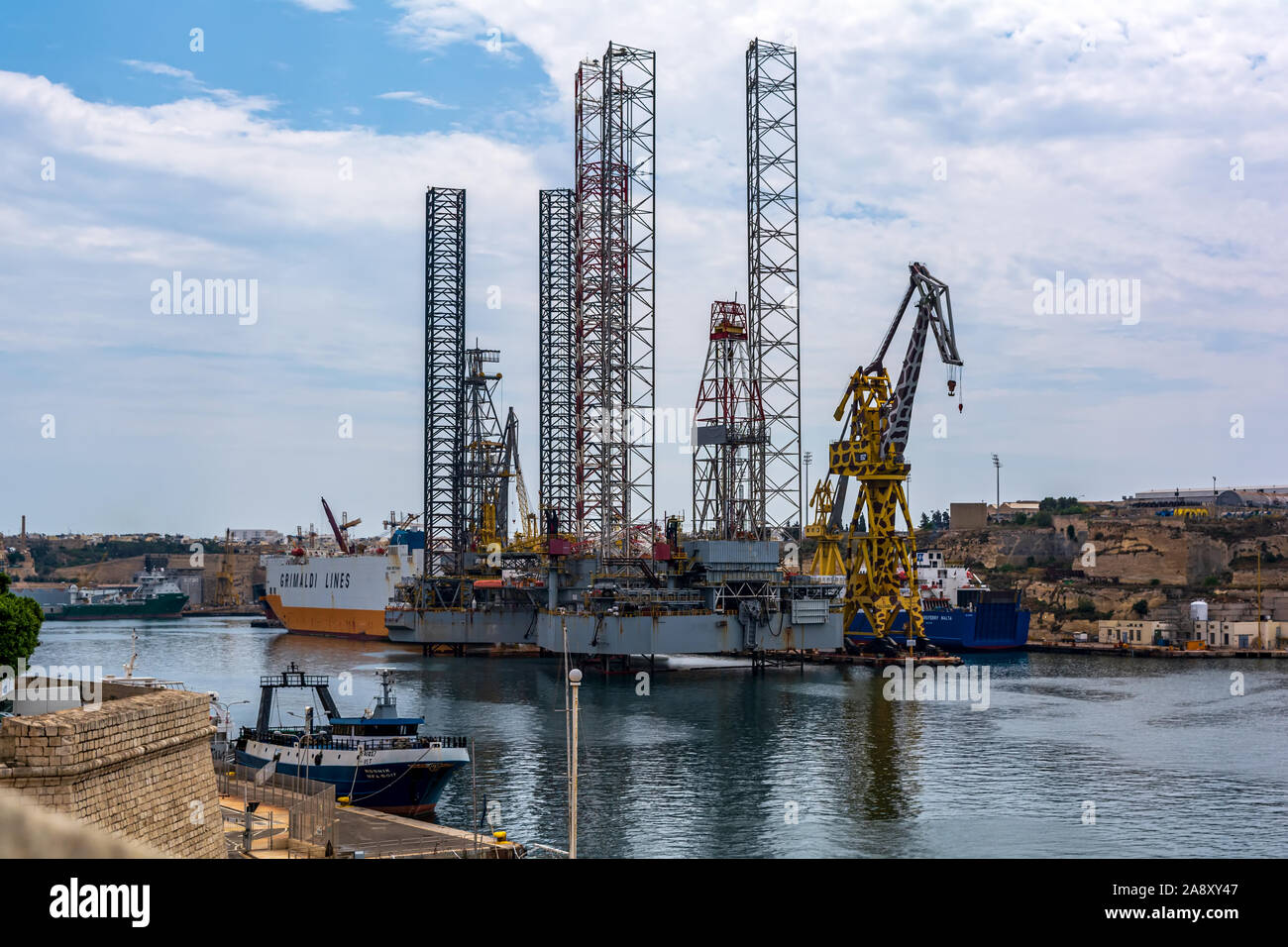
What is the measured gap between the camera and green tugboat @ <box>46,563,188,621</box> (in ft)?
537

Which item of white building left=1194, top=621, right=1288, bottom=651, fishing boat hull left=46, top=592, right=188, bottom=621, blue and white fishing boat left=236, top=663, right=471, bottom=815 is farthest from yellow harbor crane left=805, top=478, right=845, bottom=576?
fishing boat hull left=46, top=592, right=188, bottom=621

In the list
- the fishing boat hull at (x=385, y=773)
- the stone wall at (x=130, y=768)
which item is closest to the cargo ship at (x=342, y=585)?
the fishing boat hull at (x=385, y=773)

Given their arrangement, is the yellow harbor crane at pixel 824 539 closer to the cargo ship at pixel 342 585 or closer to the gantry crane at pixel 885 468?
the gantry crane at pixel 885 468

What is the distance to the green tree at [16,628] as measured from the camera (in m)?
35.9

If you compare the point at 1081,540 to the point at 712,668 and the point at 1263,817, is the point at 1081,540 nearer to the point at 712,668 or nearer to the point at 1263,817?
the point at 712,668

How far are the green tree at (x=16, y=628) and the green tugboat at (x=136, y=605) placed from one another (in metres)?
136

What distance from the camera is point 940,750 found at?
47250mm

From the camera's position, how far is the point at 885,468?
86062 mm

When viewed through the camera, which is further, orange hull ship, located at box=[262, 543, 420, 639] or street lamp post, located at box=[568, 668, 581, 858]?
orange hull ship, located at box=[262, 543, 420, 639]

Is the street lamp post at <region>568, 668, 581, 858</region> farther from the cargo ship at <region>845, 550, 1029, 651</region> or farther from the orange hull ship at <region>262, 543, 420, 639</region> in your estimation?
the orange hull ship at <region>262, 543, 420, 639</region>

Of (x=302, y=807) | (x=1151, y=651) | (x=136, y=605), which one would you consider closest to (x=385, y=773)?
(x=302, y=807)

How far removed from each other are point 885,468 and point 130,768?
72576 mm

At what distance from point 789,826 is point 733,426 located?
162 ft

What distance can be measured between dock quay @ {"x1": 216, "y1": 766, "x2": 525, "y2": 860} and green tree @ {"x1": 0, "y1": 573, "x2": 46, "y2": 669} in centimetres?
951
